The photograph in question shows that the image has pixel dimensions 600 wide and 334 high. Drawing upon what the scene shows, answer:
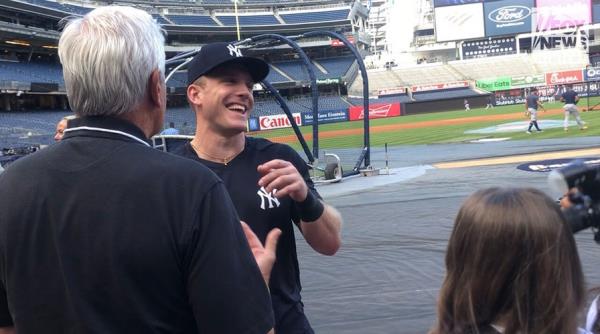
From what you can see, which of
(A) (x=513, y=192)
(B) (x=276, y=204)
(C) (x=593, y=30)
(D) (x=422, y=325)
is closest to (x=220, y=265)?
(A) (x=513, y=192)

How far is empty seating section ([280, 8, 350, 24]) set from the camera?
6412 cm

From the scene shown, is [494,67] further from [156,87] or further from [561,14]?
[156,87]

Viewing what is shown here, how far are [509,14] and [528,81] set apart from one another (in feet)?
48.0

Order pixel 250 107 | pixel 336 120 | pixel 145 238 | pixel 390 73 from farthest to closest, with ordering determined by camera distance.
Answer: pixel 390 73, pixel 336 120, pixel 250 107, pixel 145 238

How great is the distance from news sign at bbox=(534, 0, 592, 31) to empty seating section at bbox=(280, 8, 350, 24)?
21986 millimetres

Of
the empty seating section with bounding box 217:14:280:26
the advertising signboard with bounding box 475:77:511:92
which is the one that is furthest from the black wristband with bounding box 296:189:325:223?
the empty seating section with bounding box 217:14:280:26

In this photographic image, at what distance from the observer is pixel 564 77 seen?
55812 millimetres

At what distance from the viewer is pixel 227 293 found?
1.50 m

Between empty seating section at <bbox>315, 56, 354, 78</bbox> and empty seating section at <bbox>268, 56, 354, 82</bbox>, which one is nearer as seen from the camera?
empty seating section at <bbox>268, 56, 354, 82</bbox>

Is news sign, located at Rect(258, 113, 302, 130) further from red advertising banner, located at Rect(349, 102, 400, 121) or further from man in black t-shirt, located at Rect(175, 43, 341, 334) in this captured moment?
man in black t-shirt, located at Rect(175, 43, 341, 334)

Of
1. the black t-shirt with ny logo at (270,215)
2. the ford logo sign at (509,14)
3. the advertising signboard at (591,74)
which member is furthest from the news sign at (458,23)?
the black t-shirt with ny logo at (270,215)

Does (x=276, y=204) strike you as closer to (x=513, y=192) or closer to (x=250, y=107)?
(x=250, y=107)

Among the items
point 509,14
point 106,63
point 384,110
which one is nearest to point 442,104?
point 384,110

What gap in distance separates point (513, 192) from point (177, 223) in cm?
95
